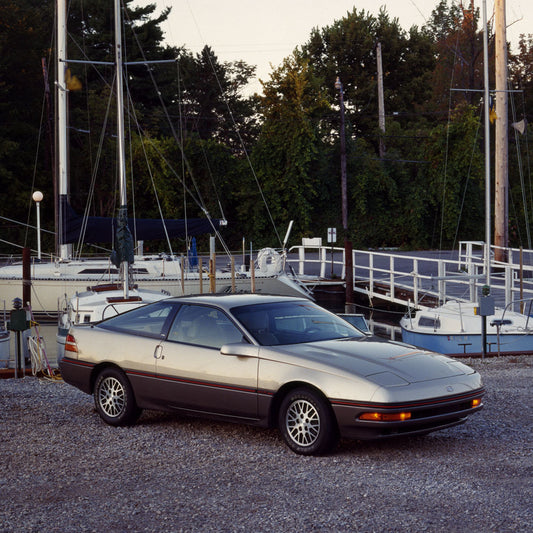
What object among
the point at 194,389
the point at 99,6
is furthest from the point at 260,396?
the point at 99,6

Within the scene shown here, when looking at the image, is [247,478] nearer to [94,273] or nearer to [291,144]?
[94,273]

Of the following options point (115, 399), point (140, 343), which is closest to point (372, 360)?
point (140, 343)

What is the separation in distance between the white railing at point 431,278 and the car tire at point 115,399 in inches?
443

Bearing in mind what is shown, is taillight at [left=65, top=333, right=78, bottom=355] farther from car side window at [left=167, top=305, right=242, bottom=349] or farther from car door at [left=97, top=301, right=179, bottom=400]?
car side window at [left=167, top=305, right=242, bottom=349]

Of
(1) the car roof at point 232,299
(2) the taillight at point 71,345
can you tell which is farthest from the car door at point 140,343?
(2) the taillight at point 71,345

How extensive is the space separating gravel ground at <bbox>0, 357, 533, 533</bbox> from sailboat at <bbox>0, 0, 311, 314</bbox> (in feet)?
53.0

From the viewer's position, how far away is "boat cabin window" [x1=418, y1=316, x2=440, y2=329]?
18667mm

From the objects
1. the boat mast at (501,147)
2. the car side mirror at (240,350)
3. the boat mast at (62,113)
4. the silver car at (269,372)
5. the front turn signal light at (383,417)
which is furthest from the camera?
the boat mast at (62,113)

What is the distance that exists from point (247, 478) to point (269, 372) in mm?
1252

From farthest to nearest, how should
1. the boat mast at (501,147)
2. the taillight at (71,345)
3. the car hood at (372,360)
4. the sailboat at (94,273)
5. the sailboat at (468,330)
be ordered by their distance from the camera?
the sailboat at (94,273) → the boat mast at (501,147) → the sailboat at (468,330) → the taillight at (71,345) → the car hood at (372,360)

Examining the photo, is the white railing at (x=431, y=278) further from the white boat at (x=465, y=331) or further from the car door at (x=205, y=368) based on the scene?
the car door at (x=205, y=368)

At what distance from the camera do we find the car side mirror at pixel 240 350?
8.15 meters

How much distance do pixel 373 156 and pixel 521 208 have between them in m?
10.0

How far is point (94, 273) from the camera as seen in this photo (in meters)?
26.9
